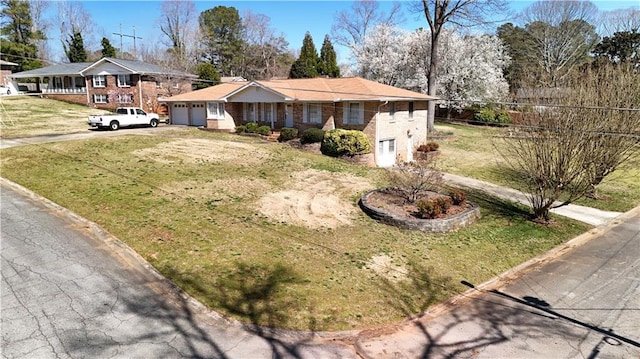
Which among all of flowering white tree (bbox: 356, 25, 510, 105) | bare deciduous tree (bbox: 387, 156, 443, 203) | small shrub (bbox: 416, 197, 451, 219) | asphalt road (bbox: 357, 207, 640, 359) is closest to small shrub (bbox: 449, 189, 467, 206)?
bare deciduous tree (bbox: 387, 156, 443, 203)

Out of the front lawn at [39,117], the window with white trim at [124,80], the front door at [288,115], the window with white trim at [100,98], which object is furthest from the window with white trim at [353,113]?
the window with white trim at [100,98]

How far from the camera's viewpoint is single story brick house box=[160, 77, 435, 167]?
24.6m

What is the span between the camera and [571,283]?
1072 centimetres

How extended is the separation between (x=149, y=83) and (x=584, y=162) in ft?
124

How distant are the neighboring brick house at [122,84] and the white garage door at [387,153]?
80.5 ft

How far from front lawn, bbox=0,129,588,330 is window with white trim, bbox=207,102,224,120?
9.94 meters

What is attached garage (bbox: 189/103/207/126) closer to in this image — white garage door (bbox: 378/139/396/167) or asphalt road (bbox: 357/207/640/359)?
white garage door (bbox: 378/139/396/167)

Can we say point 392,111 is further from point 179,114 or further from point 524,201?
point 179,114

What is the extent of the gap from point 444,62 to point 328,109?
822 inches

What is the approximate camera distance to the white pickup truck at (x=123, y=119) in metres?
27.5

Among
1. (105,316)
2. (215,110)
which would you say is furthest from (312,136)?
(105,316)

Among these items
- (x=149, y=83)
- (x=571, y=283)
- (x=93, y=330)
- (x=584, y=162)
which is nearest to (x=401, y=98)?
(x=584, y=162)

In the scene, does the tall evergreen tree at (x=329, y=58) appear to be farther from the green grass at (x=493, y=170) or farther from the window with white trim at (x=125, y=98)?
the window with white trim at (x=125, y=98)

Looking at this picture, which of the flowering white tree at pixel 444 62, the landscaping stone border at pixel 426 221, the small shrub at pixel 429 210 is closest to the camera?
the landscaping stone border at pixel 426 221
